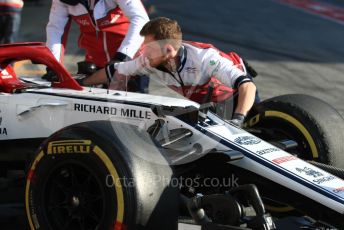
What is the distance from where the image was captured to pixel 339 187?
3.90 meters

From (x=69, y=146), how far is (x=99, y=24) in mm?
2361

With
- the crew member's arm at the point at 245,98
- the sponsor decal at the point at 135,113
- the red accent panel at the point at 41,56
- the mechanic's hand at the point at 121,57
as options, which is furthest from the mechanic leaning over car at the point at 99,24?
the sponsor decal at the point at 135,113

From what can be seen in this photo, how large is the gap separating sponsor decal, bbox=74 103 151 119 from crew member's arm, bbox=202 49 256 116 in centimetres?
68

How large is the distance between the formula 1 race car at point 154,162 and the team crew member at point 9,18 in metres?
4.14

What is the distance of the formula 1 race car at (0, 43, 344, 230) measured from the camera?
3.63 metres

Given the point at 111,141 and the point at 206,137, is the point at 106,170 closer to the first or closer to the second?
the point at 111,141

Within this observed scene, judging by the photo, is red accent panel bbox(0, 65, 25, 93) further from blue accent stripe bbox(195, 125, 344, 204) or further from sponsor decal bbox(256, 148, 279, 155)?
sponsor decal bbox(256, 148, 279, 155)

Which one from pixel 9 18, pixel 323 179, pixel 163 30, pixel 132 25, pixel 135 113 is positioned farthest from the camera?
pixel 9 18

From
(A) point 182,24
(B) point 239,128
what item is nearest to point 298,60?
(A) point 182,24

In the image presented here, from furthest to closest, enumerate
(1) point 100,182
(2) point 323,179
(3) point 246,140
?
(3) point 246,140
(2) point 323,179
(1) point 100,182

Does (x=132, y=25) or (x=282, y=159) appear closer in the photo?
(x=282, y=159)

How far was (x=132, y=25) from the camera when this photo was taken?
565 centimetres

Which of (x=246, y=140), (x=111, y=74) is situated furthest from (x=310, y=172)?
(x=111, y=74)

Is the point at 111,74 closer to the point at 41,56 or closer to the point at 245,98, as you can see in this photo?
the point at 41,56
